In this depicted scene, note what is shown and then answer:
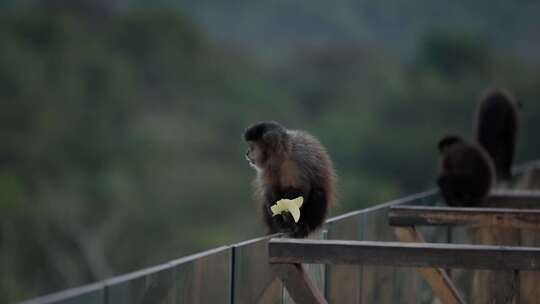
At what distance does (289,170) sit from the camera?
735 cm

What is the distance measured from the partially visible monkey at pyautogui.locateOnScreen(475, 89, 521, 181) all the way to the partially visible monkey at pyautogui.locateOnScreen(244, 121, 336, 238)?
212 inches

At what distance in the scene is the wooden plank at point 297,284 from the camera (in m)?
5.07

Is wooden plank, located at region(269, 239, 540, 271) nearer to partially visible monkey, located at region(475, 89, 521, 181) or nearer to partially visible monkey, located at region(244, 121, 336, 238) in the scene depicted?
partially visible monkey, located at region(244, 121, 336, 238)

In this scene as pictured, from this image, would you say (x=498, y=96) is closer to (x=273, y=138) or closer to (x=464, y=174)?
(x=464, y=174)

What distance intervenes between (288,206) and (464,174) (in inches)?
160

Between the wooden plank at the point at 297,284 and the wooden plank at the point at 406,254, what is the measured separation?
0.04 m

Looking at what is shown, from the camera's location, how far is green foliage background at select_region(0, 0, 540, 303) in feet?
145

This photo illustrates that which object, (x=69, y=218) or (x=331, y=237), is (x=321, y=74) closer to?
(x=69, y=218)

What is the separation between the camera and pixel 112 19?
59438 mm

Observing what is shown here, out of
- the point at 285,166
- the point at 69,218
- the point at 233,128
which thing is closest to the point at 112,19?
the point at 233,128

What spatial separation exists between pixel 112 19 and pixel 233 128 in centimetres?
1001

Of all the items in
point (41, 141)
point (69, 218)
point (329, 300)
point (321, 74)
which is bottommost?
point (329, 300)

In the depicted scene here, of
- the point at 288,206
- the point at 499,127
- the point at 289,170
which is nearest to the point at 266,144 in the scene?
the point at 289,170

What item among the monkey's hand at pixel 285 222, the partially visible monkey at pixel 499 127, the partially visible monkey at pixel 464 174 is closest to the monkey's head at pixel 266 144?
the monkey's hand at pixel 285 222
